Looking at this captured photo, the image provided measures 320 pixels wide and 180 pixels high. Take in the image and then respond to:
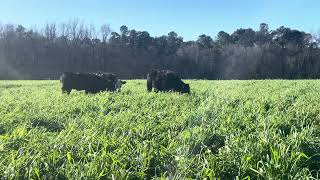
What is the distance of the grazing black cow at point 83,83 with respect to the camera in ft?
67.0

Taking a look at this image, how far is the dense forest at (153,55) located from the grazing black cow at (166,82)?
5191cm

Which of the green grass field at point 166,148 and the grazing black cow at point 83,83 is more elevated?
the grazing black cow at point 83,83

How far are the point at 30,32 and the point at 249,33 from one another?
40095 mm

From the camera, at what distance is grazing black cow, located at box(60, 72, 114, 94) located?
20422 mm

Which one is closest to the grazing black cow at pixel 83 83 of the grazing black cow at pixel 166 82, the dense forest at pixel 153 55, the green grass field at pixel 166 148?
the grazing black cow at pixel 166 82

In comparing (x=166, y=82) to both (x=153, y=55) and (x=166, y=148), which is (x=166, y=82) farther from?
(x=153, y=55)

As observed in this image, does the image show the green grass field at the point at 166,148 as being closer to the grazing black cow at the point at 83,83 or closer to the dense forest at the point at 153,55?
the grazing black cow at the point at 83,83

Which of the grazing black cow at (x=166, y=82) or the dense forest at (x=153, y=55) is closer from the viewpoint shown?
the grazing black cow at (x=166, y=82)

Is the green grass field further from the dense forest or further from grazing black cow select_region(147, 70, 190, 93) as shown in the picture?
the dense forest

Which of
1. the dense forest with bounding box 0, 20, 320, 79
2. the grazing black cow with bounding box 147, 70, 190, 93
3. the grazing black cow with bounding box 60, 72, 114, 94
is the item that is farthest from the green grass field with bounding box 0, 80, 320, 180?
the dense forest with bounding box 0, 20, 320, 79

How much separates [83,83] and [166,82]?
3.47 meters

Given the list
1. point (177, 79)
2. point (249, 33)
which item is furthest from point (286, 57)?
point (177, 79)

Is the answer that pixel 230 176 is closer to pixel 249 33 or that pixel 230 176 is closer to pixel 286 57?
pixel 286 57

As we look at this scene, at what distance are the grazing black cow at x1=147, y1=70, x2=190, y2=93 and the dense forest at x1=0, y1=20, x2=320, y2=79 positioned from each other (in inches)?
2044
